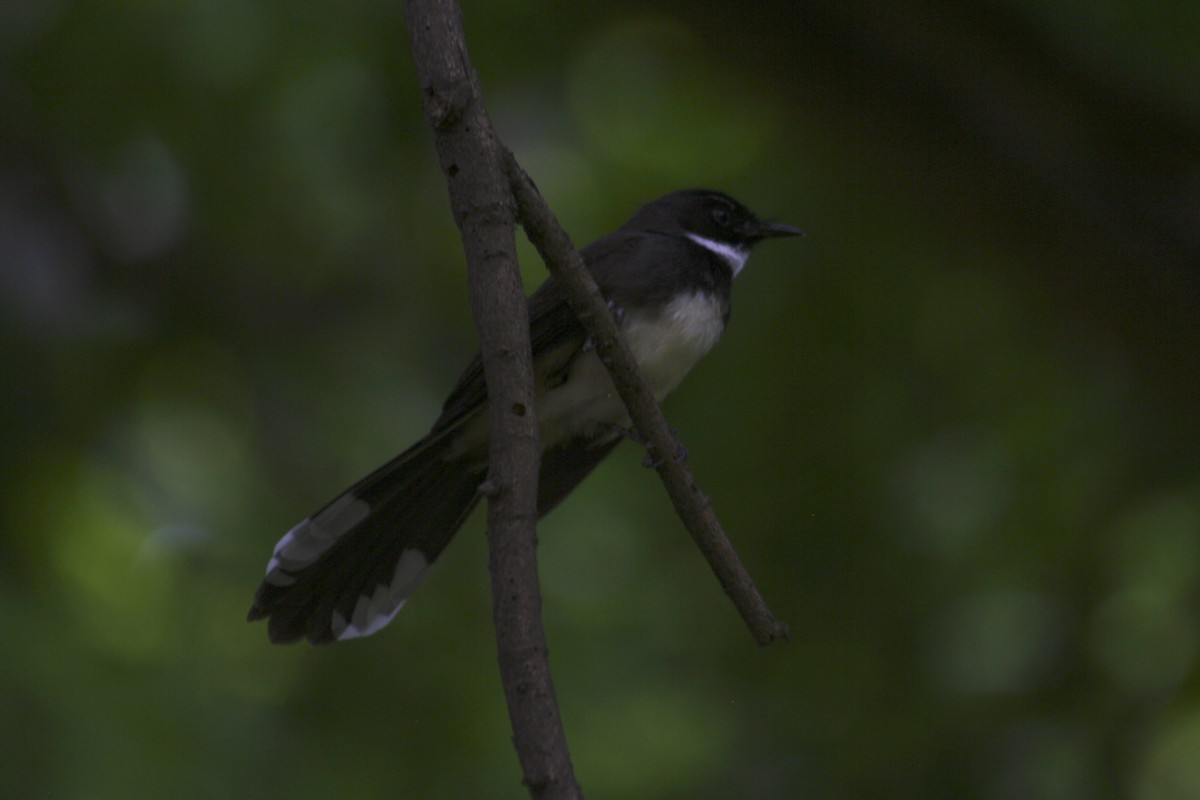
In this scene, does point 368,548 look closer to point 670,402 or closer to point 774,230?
point 670,402

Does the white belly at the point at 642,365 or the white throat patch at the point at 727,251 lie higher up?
the white throat patch at the point at 727,251

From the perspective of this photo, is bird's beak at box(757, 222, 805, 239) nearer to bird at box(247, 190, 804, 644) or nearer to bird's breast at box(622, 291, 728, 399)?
bird at box(247, 190, 804, 644)

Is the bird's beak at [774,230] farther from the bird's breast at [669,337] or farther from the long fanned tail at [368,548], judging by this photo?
the long fanned tail at [368,548]

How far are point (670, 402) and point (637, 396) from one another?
8.53 ft

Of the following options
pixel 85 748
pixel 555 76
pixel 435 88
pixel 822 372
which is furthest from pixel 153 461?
pixel 435 88

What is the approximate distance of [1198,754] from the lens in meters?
4.62

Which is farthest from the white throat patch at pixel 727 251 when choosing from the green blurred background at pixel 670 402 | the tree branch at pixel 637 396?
the tree branch at pixel 637 396

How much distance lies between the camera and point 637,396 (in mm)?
2807

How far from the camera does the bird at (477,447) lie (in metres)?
4.00

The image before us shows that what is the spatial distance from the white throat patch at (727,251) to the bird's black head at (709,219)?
16 millimetres

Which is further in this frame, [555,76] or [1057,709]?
[555,76]

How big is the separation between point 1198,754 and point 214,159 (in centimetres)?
429

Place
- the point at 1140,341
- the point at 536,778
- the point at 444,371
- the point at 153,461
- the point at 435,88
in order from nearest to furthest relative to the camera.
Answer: the point at 536,778, the point at 435,88, the point at 1140,341, the point at 153,461, the point at 444,371

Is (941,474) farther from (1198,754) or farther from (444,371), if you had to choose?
(444,371)
